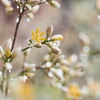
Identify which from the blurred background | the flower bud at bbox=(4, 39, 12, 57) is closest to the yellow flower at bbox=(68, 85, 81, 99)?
the flower bud at bbox=(4, 39, 12, 57)

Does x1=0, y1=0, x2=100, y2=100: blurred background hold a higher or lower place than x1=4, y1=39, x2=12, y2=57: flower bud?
higher

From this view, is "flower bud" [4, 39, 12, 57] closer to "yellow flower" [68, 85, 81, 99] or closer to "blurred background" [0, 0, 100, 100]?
"yellow flower" [68, 85, 81, 99]

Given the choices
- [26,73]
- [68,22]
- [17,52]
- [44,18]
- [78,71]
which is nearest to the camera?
[17,52]

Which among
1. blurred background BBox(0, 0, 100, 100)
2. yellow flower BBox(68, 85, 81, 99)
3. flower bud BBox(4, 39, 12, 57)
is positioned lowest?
flower bud BBox(4, 39, 12, 57)

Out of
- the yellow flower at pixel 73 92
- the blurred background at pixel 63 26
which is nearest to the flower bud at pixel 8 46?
the yellow flower at pixel 73 92

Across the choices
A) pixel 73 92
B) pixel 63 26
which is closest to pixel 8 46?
pixel 73 92

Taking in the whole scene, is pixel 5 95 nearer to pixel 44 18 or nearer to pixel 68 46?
pixel 68 46

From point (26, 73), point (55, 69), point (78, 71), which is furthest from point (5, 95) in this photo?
point (78, 71)

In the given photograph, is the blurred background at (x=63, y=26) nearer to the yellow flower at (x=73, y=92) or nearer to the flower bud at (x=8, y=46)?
the yellow flower at (x=73, y=92)
